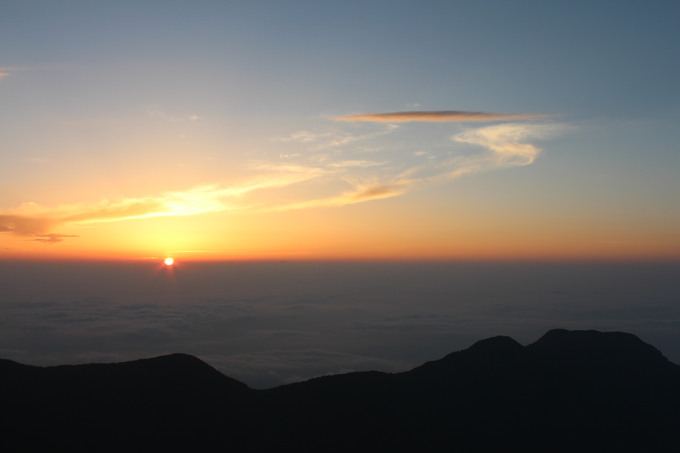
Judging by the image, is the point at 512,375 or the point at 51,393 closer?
the point at 51,393

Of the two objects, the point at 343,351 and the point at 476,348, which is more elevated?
the point at 476,348

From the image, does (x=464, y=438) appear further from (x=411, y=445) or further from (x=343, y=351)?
(x=343, y=351)

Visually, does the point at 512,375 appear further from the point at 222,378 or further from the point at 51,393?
the point at 51,393

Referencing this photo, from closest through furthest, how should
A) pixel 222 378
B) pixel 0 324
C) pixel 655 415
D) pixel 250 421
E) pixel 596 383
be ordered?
pixel 250 421 < pixel 222 378 < pixel 655 415 < pixel 596 383 < pixel 0 324

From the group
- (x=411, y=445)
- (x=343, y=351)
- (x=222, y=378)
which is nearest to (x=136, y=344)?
(x=343, y=351)

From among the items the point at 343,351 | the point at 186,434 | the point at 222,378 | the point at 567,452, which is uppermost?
the point at 222,378

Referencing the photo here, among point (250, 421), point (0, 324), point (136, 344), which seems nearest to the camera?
point (250, 421)
